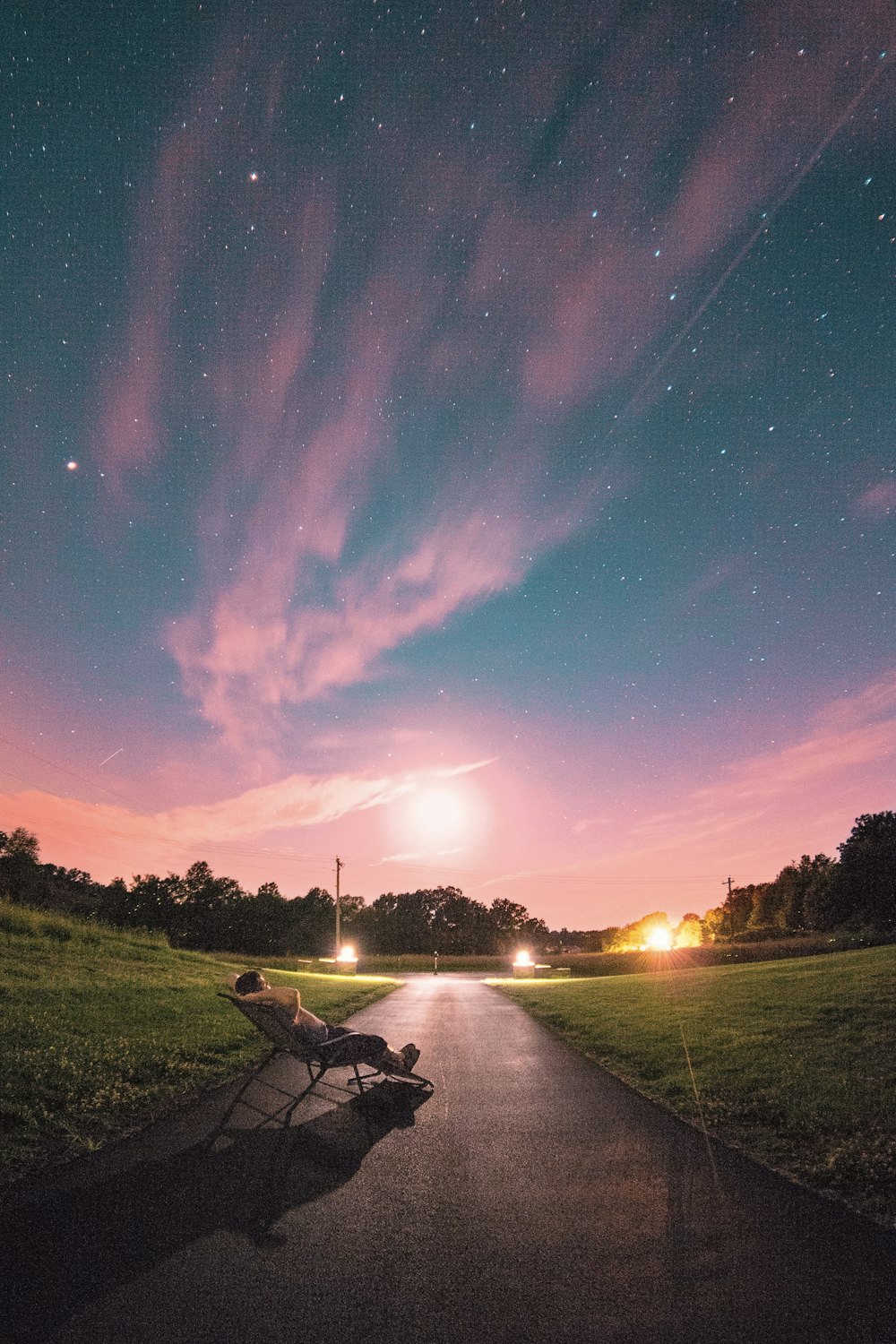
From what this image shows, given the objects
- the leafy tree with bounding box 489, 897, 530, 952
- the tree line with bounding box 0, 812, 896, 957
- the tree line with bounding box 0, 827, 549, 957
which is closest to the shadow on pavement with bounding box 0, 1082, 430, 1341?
the tree line with bounding box 0, 812, 896, 957

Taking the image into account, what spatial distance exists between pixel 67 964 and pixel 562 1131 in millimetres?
14288

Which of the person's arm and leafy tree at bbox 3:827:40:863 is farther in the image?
leafy tree at bbox 3:827:40:863

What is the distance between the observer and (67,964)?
1517 cm

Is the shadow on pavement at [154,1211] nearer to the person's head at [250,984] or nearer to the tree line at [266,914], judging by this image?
the person's head at [250,984]

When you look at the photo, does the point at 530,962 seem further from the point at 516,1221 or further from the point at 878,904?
the point at 516,1221

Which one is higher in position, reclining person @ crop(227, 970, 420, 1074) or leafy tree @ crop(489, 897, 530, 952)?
reclining person @ crop(227, 970, 420, 1074)

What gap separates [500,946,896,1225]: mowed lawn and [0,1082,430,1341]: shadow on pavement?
3.50 meters

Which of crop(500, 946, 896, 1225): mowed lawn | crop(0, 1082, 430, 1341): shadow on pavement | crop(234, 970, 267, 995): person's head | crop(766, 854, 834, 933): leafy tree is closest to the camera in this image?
crop(0, 1082, 430, 1341): shadow on pavement

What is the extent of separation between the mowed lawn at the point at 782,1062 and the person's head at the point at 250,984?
15.3 feet

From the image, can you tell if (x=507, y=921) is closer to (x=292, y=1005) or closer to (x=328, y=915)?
(x=328, y=915)

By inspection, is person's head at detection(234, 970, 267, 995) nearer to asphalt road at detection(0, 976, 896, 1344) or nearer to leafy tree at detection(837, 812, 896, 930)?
asphalt road at detection(0, 976, 896, 1344)

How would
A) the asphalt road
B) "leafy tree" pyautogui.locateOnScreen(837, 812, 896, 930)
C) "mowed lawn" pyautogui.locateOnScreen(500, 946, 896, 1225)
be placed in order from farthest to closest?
"leafy tree" pyautogui.locateOnScreen(837, 812, 896, 930) → "mowed lawn" pyautogui.locateOnScreen(500, 946, 896, 1225) → the asphalt road

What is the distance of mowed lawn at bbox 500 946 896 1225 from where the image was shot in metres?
4.98

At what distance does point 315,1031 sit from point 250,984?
91cm
